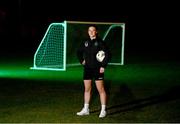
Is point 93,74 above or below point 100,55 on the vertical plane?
below

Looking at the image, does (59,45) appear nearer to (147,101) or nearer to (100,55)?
(147,101)

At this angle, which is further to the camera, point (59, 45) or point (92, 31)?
point (59, 45)

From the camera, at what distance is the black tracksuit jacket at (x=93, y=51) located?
11.2 m

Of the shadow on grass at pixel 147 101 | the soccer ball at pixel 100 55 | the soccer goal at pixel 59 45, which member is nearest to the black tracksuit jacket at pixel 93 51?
the soccer ball at pixel 100 55

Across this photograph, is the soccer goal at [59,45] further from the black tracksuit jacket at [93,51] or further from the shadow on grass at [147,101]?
the black tracksuit jacket at [93,51]

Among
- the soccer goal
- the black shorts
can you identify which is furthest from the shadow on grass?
the soccer goal

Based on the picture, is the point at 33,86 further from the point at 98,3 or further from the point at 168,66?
the point at 98,3

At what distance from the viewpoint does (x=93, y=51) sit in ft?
37.0

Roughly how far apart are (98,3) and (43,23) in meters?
17.5

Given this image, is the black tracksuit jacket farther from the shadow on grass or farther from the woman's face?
the shadow on grass

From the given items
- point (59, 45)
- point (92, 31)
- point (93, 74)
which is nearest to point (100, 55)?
point (93, 74)

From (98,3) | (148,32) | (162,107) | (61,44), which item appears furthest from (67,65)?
(98,3)

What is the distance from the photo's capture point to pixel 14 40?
43562mm

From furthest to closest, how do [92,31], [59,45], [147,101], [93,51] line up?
1. [59,45]
2. [147,101]
3. [93,51]
4. [92,31]
